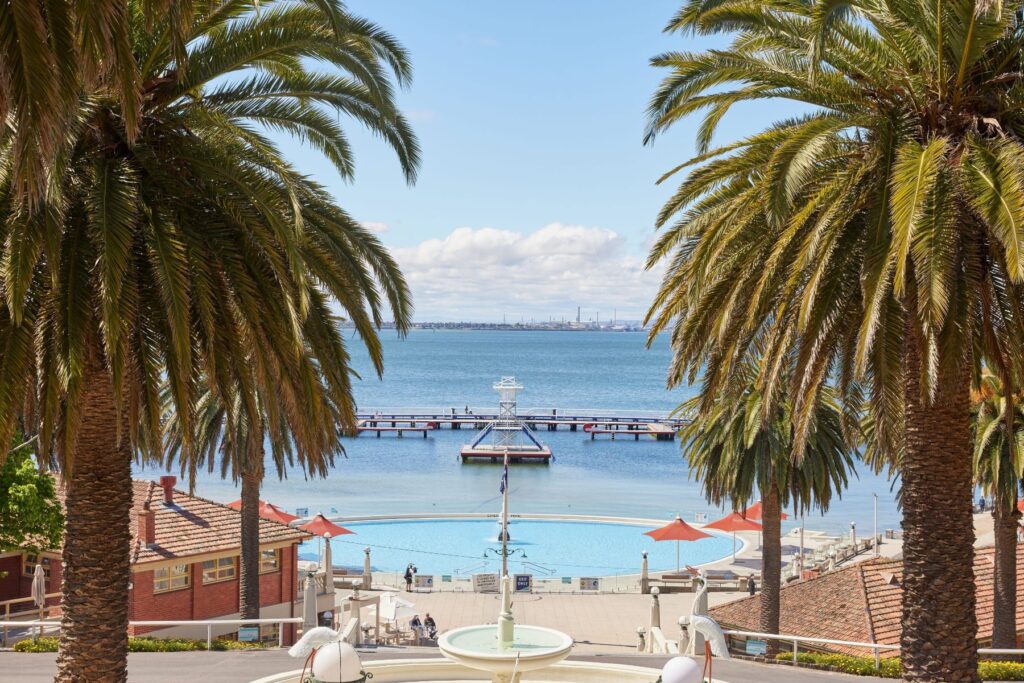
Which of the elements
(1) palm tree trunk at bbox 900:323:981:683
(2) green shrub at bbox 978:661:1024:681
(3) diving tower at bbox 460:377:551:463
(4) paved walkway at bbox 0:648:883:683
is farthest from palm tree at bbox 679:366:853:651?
(3) diving tower at bbox 460:377:551:463

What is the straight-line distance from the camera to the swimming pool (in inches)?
2194

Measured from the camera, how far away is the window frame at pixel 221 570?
32.3m

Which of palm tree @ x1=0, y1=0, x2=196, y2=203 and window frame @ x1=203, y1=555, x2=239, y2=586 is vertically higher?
palm tree @ x1=0, y1=0, x2=196, y2=203

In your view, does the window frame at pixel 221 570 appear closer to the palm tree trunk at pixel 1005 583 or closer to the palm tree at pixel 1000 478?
the palm tree at pixel 1000 478

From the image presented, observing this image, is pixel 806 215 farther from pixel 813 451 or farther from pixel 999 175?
pixel 813 451

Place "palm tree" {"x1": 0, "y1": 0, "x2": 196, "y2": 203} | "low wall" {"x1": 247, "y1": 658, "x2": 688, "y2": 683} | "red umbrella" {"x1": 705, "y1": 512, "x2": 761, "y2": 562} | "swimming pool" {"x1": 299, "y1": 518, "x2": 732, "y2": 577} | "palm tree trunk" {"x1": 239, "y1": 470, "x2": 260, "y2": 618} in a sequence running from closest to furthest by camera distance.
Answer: "palm tree" {"x1": 0, "y1": 0, "x2": 196, "y2": 203} → "low wall" {"x1": 247, "y1": 658, "x2": 688, "y2": 683} → "palm tree trunk" {"x1": 239, "y1": 470, "x2": 260, "y2": 618} → "red umbrella" {"x1": 705, "y1": 512, "x2": 761, "y2": 562} → "swimming pool" {"x1": 299, "y1": 518, "x2": 732, "y2": 577}

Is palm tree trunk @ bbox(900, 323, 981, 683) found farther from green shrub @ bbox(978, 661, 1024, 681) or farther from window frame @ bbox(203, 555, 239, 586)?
window frame @ bbox(203, 555, 239, 586)

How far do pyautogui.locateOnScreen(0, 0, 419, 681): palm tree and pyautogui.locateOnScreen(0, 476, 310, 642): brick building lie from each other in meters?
17.5

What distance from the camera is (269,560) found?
34.8m

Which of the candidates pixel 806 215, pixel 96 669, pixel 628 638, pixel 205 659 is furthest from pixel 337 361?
pixel 628 638

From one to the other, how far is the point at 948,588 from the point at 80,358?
10948mm

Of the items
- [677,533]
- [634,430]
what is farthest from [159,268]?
[634,430]

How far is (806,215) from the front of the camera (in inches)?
542

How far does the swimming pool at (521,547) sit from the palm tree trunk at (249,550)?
22345 mm
